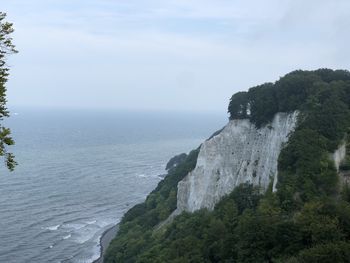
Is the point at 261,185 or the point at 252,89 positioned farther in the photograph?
the point at 252,89

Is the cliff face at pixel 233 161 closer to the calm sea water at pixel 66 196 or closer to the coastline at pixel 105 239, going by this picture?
the coastline at pixel 105 239

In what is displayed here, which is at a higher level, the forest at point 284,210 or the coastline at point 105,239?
the forest at point 284,210

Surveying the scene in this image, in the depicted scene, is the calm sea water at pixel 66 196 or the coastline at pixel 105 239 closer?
the coastline at pixel 105 239

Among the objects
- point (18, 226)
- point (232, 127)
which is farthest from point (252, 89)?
point (18, 226)

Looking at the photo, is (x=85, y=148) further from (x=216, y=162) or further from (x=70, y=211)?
(x=216, y=162)

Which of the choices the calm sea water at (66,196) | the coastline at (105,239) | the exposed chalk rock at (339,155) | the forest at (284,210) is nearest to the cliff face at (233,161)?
the forest at (284,210)

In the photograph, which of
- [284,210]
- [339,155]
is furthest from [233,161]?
[284,210]

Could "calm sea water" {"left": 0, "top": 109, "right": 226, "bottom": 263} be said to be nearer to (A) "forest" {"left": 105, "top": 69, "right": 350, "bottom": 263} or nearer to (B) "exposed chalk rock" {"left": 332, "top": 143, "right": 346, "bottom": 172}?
(A) "forest" {"left": 105, "top": 69, "right": 350, "bottom": 263}
